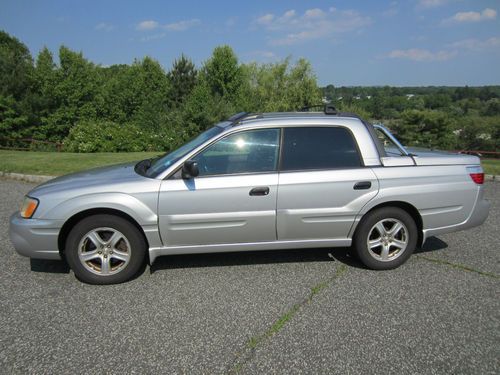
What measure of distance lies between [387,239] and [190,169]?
2.22 m

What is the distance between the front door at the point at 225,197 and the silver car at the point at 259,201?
10 millimetres

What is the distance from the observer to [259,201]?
12.1ft

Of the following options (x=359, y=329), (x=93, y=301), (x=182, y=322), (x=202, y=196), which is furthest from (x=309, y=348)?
(x=93, y=301)

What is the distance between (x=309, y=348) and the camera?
268 centimetres

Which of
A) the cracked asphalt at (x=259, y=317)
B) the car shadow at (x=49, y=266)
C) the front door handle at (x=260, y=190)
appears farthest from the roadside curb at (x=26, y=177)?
the front door handle at (x=260, y=190)

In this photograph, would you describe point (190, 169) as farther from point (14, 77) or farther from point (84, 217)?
point (14, 77)

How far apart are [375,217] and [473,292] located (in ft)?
3.65

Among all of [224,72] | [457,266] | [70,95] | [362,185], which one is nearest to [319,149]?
[362,185]

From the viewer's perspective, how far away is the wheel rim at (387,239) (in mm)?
3959

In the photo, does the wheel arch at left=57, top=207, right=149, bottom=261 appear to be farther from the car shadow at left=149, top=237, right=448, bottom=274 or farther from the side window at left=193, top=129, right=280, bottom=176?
the side window at left=193, top=129, right=280, bottom=176

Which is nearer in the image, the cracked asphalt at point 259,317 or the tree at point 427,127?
the cracked asphalt at point 259,317

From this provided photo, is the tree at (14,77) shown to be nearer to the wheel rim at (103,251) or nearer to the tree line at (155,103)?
the tree line at (155,103)

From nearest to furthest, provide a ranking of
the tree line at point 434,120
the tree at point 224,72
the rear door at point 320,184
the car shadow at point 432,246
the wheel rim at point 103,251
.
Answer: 1. the wheel rim at point 103,251
2. the rear door at point 320,184
3. the car shadow at point 432,246
4. the tree at point 224,72
5. the tree line at point 434,120

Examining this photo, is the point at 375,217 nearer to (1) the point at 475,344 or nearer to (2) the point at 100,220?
(1) the point at 475,344
